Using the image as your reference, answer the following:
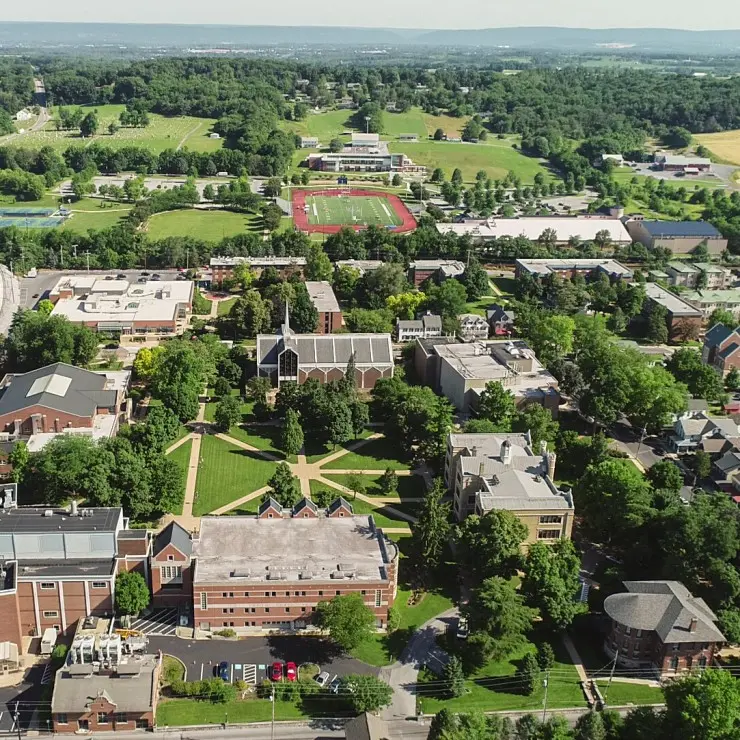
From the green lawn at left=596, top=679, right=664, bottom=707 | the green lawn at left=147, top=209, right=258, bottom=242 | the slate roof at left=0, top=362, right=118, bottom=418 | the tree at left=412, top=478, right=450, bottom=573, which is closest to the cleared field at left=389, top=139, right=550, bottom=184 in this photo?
the green lawn at left=147, top=209, right=258, bottom=242

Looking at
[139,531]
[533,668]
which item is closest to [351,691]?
[533,668]

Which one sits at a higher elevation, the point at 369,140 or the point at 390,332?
the point at 369,140

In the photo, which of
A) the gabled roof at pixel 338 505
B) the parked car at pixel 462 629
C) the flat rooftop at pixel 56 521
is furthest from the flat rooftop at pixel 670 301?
the flat rooftop at pixel 56 521

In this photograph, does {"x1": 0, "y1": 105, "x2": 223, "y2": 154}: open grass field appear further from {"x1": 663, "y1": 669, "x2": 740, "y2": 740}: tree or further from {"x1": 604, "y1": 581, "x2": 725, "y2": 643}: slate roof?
{"x1": 663, "y1": 669, "x2": 740, "y2": 740}: tree

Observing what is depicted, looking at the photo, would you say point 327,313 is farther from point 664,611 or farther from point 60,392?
point 664,611

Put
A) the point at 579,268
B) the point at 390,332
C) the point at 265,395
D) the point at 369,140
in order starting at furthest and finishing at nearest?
the point at 369,140 < the point at 579,268 < the point at 390,332 < the point at 265,395

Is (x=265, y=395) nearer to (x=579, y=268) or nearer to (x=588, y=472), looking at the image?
(x=588, y=472)
